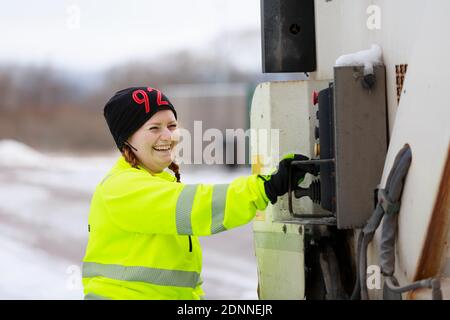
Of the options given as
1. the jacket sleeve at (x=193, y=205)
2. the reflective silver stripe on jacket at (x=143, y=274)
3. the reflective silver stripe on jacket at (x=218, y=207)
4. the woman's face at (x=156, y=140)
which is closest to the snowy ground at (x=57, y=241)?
the reflective silver stripe on jacket at (x=143, y=274)

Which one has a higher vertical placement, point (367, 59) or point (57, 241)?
→ point (367, 59)

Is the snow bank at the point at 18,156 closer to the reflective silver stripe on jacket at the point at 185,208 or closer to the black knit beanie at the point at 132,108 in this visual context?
the black knit beanie at the point at 132,108

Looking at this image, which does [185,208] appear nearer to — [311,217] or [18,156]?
[311,217]

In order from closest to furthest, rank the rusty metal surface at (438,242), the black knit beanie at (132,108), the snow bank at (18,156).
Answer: the rusty metal surface at (438,242)
the black knit beanie at (132,108)
the snow bank at (18,156)

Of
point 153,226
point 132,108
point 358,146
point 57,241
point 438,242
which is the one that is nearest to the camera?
point 438,242

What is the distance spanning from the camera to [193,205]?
7.88 feet

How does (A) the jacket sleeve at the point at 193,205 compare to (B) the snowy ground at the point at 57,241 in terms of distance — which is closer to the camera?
(A) the jacket sleeve at the point at 193,205

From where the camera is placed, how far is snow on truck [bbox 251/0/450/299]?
78.2 inches

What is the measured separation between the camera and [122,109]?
2676mm

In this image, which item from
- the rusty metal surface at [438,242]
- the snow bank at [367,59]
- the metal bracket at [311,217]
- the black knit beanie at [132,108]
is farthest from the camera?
the black knit beanie at [132,108]

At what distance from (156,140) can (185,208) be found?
0.36 metres

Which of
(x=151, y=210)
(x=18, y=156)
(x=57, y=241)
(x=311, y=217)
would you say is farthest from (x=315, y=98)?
(x=18, y=156)

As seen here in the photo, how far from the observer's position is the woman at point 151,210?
2412mm

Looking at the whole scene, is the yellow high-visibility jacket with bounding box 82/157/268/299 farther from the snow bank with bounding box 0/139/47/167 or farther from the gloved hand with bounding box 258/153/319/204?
the snow bank with bounding box 0/139/47/167
